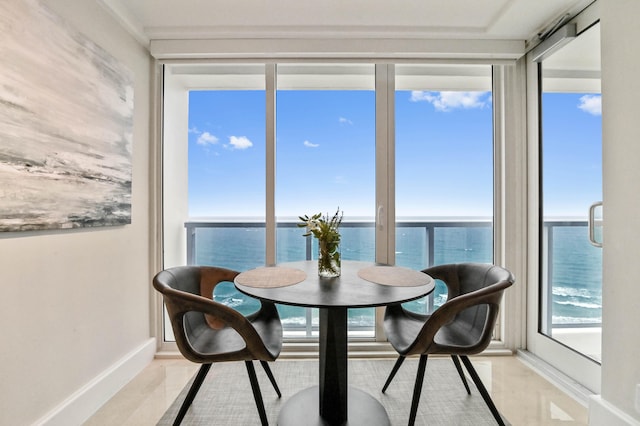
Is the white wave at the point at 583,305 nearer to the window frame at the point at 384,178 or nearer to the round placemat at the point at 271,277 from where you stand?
the window frame at the point at 384,178

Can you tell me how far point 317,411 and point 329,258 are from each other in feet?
2.56

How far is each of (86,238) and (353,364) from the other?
1.92m

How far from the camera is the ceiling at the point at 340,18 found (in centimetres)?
204

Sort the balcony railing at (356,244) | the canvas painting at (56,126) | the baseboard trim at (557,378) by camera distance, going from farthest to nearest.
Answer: the balcony railing at (356,244) < the baseboard trim at (557,378) < the canvas painting at (56,126)

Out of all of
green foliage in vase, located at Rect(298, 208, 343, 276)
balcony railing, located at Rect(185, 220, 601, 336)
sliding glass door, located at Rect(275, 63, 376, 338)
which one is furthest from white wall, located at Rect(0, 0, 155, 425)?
green foliage in vase, located at Rect(298, 208, 343, 276)

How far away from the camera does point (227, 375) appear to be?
85.2 inches

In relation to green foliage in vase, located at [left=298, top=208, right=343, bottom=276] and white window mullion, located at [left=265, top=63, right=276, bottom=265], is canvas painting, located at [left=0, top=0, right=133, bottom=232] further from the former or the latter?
green foliage in vase, located at [left=298, top=208, right=343, bottom=276]

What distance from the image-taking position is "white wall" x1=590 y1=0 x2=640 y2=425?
1.44m

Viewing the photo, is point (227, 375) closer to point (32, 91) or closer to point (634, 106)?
point (32, 91)

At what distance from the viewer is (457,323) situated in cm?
188

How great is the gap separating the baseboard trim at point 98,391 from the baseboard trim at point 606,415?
2.69m

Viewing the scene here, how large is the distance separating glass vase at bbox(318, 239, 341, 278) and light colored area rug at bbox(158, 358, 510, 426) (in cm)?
83

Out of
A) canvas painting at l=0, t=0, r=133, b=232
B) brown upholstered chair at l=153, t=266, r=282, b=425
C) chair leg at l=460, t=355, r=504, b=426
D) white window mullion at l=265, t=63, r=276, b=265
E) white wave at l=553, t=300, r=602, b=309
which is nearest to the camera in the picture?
canvas painting at l=0, t=0, r=133, b=232

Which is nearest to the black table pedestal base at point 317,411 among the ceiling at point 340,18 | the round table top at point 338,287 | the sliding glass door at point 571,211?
the round table top at point 338,287
